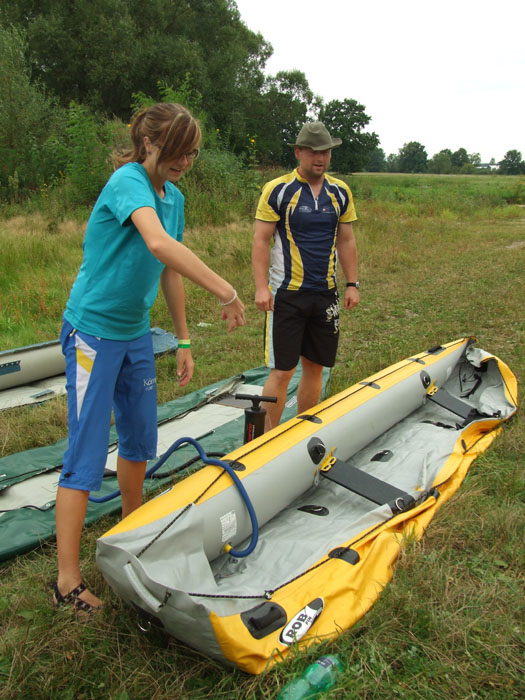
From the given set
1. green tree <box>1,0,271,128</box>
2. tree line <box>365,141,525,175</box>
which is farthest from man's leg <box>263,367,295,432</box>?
tree line <box>365,141,525,175</box>

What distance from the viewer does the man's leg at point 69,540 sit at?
1.91 meters

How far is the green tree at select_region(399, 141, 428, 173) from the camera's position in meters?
84.0

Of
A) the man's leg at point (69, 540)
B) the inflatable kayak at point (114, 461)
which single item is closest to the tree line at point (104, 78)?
the inflatable kayak at point (114, 461)

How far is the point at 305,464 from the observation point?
8.25 feet

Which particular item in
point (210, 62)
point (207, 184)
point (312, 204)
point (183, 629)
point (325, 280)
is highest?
point (210, 62)

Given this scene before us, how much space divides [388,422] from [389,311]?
3544 millimetres

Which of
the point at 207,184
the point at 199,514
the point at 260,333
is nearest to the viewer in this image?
the point at 199,514

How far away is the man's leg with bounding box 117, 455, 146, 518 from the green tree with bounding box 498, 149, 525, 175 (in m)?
63.0

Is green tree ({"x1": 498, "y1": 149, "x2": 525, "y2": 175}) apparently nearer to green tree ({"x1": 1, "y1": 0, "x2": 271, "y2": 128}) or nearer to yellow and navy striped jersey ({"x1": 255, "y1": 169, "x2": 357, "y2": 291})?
green tree ({"x1": 1, "y1": 0, "x2": 271, "y2": 128})

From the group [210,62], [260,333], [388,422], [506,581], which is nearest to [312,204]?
[388,422]

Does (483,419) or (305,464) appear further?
(483,419)

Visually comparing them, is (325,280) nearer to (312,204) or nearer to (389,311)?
(312,204)

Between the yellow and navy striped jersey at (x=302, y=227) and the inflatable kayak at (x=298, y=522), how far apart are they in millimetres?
726

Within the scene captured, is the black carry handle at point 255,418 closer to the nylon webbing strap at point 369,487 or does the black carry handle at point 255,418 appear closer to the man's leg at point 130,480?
the nylon webbing strap at point 369,487
